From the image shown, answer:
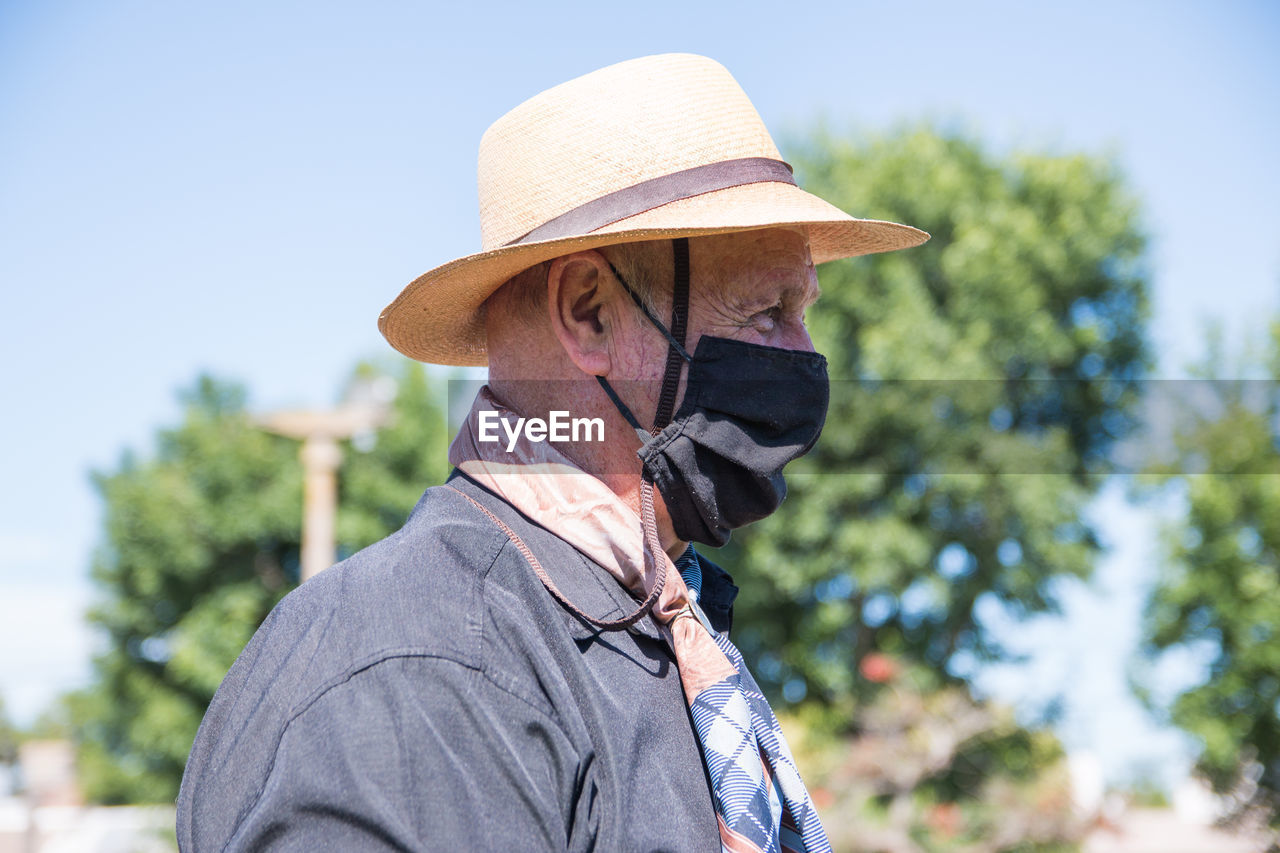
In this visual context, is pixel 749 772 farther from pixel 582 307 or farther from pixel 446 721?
pixel 582 307

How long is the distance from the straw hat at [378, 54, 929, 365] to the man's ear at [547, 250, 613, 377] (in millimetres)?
46

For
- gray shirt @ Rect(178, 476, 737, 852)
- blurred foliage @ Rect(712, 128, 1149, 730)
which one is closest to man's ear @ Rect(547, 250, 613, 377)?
gray shirt @ Rect(178, 476, 737, 852)

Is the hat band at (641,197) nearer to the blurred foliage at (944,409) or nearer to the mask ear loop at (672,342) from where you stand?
the mask ear loop at (672,342)

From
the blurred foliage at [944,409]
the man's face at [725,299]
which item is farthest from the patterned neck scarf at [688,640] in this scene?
the blurred foliage at [944,409]

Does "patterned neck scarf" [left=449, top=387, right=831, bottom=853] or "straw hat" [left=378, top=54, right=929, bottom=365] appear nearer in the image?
"patterned neck scarf" [left=449, top=387, right=831, bottom=853]

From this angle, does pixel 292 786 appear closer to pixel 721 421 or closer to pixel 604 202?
pixel 721 421

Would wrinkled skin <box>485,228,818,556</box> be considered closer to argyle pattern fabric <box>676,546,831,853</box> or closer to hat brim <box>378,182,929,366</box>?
hat brim <box>378,182,929,366</box>

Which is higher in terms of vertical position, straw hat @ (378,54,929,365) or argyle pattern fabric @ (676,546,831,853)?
straw hat @ (378,54,929,365)

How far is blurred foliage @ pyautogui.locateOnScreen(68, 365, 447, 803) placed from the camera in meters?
20.3

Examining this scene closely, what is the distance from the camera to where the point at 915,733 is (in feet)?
47.6

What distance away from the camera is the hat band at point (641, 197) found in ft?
5.73

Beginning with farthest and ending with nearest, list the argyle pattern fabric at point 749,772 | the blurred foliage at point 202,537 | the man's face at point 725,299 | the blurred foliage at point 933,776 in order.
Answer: the blurred foliage at point 202,537, the blurred foliage at point 933,776, the man's face at point 725,299, the argyle pattern fabric at point 749,772

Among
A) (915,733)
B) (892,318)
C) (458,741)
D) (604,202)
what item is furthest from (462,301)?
(915,733)

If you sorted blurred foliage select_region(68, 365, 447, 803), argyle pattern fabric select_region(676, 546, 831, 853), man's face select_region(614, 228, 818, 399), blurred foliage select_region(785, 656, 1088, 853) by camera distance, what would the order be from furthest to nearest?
blurred foliage select_region(68, 365, 447, 803) < blurred foliage select_region(785, 656, 1088, 853) < man's face select_region(614, 228, 818, 399) < argyle pattern fabric select_region(676, 546, 831, 853)
